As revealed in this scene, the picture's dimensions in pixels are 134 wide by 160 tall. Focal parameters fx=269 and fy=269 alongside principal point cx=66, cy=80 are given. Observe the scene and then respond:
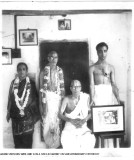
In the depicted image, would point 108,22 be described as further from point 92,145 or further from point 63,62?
point 92,145

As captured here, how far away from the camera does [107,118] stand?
1.17 m

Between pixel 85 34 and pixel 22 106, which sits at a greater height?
pixel 85 34

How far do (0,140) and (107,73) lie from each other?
1.77ft

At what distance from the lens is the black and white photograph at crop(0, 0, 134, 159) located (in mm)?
1129

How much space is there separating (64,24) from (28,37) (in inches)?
6.3

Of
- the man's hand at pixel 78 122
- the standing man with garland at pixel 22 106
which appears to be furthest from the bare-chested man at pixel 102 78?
the standing man with garland at pixel 22 106

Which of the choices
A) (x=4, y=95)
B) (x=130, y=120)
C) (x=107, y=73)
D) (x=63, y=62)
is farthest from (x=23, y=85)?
(x=130, y=120)

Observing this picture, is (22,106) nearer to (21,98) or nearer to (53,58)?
(21,98)

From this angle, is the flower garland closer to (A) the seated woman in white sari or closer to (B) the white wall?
(B) the white wall

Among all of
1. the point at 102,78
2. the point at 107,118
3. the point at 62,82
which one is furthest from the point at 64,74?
the point at 107,118

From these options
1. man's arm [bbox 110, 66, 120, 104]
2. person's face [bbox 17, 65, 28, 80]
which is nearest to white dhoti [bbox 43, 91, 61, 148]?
person's face [bbox 17, 65, 28, 80]

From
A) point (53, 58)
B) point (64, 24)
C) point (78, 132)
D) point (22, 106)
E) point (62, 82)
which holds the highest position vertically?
point (64, 24)

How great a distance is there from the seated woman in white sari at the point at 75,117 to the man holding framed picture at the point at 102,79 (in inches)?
1.8

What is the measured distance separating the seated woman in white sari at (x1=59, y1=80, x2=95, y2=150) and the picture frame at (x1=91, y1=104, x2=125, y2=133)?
0.10ft
